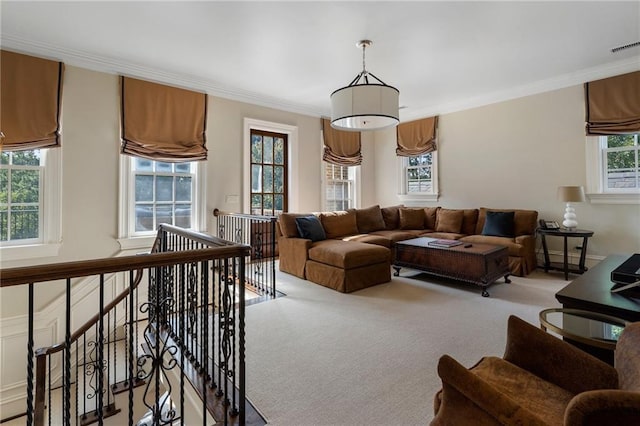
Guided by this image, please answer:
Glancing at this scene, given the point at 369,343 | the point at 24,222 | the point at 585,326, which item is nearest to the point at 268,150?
the point at 24,222

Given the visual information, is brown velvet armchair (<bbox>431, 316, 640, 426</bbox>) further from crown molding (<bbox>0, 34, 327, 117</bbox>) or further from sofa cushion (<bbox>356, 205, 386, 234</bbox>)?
crown molding (<bbox>0, 34, 327, 117</bbox>)

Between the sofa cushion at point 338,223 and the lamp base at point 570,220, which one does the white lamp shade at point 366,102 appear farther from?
the lamp base at point 570,220

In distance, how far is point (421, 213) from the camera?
5.84 metres

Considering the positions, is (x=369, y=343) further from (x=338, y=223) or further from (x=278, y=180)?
(x=278, y=180)

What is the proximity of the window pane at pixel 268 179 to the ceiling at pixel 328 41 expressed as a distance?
1.33 m

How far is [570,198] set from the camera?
4.16 metres

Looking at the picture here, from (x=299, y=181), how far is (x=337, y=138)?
1292 mm

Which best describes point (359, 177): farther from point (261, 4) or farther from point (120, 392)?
point (120, 392)

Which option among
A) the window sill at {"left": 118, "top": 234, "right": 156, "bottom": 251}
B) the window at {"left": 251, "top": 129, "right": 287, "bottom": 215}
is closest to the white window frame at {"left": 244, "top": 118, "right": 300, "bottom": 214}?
the window at {"left": 251, "top": 129, "right": 287, "bottom": 215}

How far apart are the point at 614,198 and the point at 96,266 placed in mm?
5725

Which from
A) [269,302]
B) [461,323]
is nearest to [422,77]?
[461,323]

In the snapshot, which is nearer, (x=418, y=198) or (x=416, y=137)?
(x=416, y=137)

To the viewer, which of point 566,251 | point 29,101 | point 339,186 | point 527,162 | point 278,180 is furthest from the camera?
point 339,186

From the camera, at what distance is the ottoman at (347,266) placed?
363 cm
